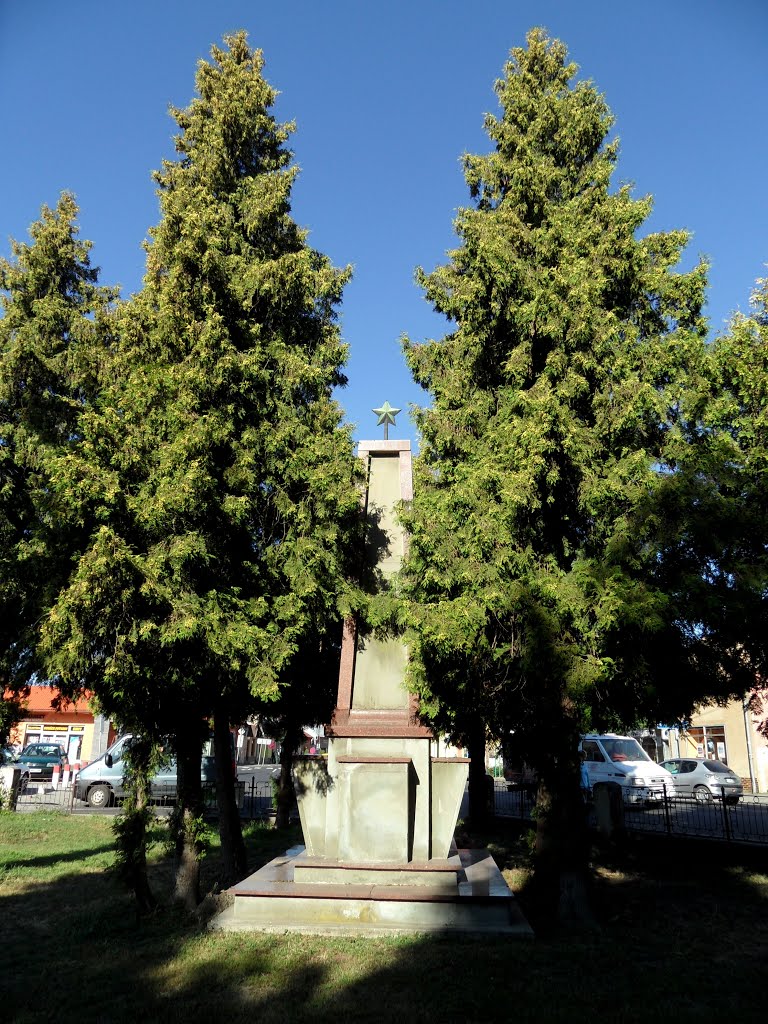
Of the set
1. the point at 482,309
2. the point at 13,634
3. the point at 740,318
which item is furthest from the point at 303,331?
the point at 13,634

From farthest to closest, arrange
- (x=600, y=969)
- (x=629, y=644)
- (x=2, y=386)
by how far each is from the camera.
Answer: (x=2, y=386)
(x=629, y=644)
(x=600, y=969)

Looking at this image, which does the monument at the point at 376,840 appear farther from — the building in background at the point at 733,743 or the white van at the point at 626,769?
the building in background at the point at 733,743

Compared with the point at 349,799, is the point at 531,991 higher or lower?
lower

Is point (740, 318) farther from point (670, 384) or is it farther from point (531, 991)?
point (531, 991)

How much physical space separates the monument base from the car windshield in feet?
53.3

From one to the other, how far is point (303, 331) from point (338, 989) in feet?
31.0

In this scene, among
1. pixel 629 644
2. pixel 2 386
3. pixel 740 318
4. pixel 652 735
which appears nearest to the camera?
pixel 629 644

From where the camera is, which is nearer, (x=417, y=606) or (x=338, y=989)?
(x=338, y=989)

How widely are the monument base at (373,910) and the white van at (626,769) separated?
1415 cm

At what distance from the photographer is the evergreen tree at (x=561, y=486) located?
8.36 metres

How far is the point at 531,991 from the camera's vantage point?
20.2ft

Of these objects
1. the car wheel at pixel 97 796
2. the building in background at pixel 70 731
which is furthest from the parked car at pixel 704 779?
the building in background at pixel 70 731

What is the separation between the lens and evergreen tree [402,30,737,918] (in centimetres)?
836

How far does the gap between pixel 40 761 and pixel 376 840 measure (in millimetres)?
27470
